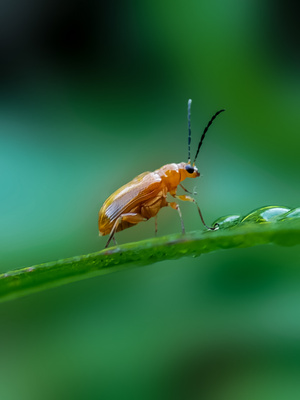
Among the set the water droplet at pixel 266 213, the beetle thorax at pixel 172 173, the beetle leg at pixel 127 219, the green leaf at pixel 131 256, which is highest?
the beetle thorax at pixel 172 173

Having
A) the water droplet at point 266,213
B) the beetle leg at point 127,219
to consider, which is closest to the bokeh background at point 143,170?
the beetle leg at point 127,219

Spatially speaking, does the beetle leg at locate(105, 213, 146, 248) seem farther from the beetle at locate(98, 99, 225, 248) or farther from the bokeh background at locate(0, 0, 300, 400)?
the bokeh background at locate(0, 0, 300, 400)

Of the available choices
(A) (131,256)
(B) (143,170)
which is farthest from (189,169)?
(A) (131,256)

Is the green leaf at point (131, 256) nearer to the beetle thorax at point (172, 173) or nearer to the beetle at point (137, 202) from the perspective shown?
the beetle at point (137, 202)

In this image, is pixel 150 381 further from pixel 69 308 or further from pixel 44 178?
Result: pixel 44 178

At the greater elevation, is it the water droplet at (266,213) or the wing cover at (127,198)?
the wing cover at (127,198)

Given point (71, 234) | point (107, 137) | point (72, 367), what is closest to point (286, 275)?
point (72, 367)

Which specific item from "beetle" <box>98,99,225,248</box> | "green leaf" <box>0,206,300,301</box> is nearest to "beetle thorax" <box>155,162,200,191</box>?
"beetle" <box>98,99,225,248</box>

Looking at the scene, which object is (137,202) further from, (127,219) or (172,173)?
(172,173)
